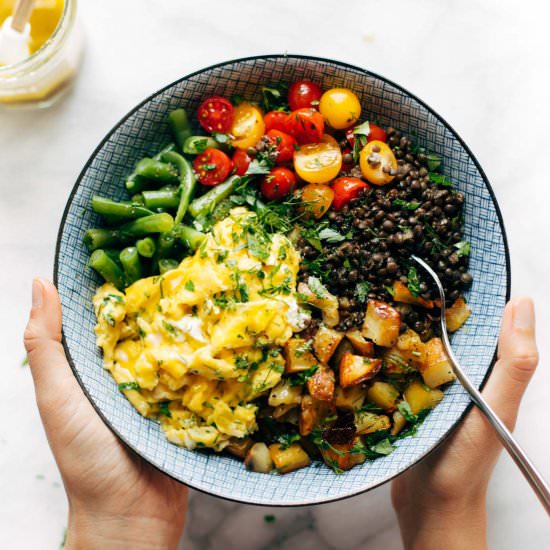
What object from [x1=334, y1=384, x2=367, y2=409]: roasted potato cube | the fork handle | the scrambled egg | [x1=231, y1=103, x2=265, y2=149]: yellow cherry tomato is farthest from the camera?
[x1=231, y1=103, x2=265, y2=149]: yellow cherry tomato

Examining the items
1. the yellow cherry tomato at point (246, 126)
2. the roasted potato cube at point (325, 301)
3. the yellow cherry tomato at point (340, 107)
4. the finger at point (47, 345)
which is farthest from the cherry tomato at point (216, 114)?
the finger at point (47, 345)

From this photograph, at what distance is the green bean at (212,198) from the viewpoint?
154 inches

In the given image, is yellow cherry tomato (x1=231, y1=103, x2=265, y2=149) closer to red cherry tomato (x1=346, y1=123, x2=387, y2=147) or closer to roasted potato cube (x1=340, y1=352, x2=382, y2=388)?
red cherry tomato (x1=346, y1=123, x2=387, y2=147)

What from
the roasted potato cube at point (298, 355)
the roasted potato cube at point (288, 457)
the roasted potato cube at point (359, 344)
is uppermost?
the roasted potato cube at point (359, 344)

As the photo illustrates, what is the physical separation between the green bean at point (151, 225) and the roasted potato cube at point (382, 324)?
1.37 metres

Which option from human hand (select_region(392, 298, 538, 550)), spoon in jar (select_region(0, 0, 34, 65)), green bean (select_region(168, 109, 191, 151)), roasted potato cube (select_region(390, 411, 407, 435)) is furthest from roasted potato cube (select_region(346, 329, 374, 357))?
spoon in jar (select_region(0, 0, 34, 65))

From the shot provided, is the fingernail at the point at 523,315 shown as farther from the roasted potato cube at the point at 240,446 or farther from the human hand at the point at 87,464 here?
the human hand at the point at 87,464

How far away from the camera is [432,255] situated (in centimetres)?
376

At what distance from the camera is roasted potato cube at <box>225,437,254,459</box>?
379cm

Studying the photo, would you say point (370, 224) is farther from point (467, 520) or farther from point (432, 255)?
point (467, 520)

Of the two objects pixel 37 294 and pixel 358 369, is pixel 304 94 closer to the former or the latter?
pixel 358 369

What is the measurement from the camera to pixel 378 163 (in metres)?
3.75

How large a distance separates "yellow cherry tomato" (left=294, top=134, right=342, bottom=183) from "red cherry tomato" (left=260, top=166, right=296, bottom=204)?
0.07 m

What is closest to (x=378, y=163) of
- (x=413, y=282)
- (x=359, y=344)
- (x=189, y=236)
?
(x=413, y=282)
